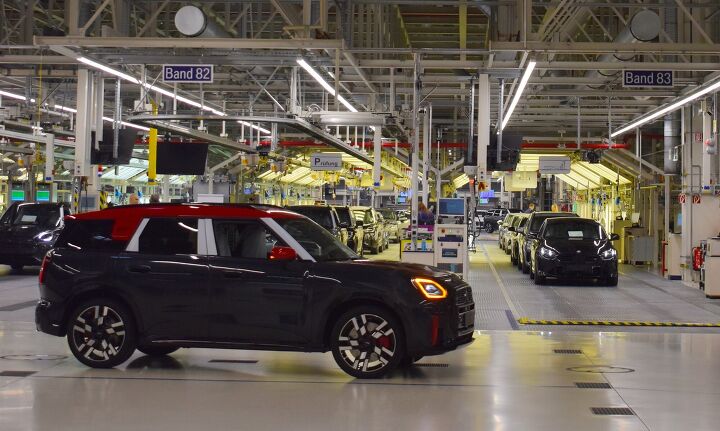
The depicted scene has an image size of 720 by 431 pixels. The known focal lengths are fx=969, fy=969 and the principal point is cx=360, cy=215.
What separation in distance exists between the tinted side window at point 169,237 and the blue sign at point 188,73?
26.9 ft

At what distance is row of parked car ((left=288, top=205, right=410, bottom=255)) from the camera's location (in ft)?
78.2

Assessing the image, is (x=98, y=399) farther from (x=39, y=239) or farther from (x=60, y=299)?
(x=39, y=239)

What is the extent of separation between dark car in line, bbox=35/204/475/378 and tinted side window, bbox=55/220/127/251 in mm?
13

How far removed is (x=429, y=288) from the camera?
875cm

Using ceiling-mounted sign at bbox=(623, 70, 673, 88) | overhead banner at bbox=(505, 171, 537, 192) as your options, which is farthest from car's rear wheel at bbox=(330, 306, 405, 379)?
overhead banner at bbox=(505, 171, 537, 192)

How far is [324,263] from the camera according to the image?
8.86 meters

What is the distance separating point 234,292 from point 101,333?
4.55ft

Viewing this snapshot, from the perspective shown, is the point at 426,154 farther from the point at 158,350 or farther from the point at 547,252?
the point at 158,350

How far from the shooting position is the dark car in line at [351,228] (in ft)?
86.6

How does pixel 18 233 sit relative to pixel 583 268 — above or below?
above

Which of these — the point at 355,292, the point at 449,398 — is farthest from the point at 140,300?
the point at 449,398

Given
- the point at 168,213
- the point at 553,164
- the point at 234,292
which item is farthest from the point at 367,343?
the point at 553,164

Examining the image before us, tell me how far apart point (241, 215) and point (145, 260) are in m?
1.00

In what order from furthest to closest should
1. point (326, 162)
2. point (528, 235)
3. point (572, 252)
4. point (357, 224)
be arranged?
point (326, 162) → point (357, 224) → point (528, 235) → point (572, 252)
